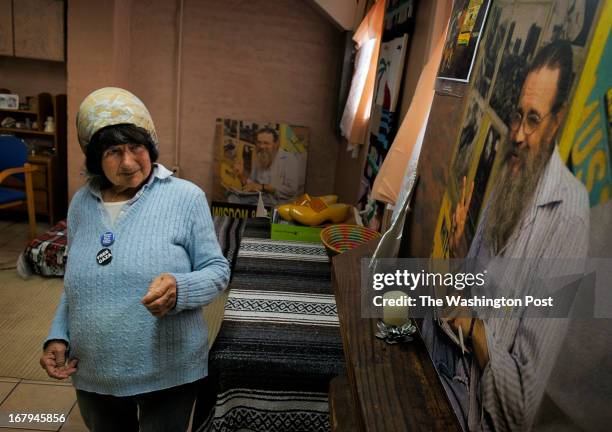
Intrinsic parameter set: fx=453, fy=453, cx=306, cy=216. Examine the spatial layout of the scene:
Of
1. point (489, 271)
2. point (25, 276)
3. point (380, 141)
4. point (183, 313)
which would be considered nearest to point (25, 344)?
point (25, 276)

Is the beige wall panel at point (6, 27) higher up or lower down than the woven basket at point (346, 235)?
higher up

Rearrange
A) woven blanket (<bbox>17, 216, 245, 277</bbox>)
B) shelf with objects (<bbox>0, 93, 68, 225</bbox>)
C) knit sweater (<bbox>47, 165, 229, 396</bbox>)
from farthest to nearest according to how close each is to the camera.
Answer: shelf with objects (<bbox>0, 93, 68, 225</bbox>), woven blanket (<bbox>17, 216, 245, 277</bbox>), knit sweater (<bbox>47, 165, 229, 396</bbox>)

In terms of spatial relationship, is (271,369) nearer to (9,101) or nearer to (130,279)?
(130,279)

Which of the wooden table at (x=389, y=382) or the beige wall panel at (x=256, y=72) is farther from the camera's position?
the beige wall panel at (x=256, y=72)

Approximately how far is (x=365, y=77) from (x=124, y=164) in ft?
6.71

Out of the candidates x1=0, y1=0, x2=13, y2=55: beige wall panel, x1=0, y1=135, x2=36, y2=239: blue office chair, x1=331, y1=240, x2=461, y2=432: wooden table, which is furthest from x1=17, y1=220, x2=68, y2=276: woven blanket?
x1=331, y1=240, x2=461, y2=432: wooden table

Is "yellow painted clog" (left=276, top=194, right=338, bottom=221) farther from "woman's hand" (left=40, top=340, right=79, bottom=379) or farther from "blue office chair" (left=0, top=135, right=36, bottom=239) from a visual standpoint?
"blue office chair" (left=0, top=135, right=36, bottom=239)

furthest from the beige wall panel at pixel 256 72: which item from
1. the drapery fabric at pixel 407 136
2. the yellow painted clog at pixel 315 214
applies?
the drapery fabric at pixel 407 136

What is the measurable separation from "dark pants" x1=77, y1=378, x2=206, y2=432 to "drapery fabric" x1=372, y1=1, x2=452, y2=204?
2.85 ft

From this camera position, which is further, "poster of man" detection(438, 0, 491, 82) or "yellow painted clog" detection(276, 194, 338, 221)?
"yellow painted clog" detection(276, 194, 338, 221)

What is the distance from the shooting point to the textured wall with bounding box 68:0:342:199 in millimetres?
4426

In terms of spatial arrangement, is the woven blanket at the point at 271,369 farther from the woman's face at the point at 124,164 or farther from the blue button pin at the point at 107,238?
the woman's face at the point at 124,164

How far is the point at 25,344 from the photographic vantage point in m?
2.56

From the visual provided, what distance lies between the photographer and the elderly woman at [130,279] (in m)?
1.18
